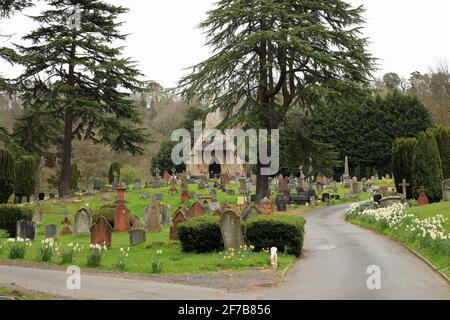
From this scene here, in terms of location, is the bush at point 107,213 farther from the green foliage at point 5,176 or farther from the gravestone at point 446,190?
the gravestone at point 446,190

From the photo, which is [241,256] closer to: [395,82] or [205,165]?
[205,165]

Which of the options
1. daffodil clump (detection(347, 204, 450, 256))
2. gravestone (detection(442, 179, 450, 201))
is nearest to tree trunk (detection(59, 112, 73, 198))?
daffodil clump (detection(347, 204, 450, 256))

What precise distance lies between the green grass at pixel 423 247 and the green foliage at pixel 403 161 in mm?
8710

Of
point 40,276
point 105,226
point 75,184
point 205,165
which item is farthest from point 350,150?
point 40,276

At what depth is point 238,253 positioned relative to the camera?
15.4 meters

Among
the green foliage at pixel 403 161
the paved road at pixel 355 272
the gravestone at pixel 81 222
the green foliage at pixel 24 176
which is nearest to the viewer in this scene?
the paved road at pixel 355 272

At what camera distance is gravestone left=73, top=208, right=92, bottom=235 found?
2225cm

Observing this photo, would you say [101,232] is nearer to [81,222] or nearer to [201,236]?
[201,236]

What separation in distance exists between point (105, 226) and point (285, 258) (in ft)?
20.7

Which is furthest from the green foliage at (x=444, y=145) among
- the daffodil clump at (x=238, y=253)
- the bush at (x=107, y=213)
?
the daffodil clump at (x=238, y=253)

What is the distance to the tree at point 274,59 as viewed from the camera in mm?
29859

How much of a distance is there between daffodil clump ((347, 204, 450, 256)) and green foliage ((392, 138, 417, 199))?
30.1 ft

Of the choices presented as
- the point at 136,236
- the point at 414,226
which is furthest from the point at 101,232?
the point at 414,226

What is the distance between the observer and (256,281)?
12.5m
